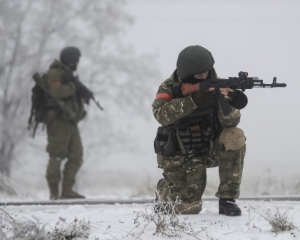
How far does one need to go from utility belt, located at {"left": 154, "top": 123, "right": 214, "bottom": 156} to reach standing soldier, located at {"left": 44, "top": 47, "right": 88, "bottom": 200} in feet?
10.6

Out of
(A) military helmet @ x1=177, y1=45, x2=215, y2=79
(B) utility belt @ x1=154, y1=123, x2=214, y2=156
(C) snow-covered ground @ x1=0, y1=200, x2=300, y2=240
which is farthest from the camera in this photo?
(B) utility belt @ x1=154, y1=123, x2=214, y2=156

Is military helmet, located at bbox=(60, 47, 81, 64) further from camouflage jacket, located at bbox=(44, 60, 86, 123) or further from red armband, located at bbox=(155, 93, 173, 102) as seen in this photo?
red armband, located at bbox=(155, 93, 173, 102)

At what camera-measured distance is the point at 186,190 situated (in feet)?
14.6

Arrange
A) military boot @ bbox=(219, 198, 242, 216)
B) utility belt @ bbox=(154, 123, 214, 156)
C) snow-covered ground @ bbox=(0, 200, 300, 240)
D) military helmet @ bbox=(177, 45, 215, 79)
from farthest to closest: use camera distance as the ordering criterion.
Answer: utility belt @ bbox=(154, 123, 214, 156)
military helmet @ bbox=(177, 45, 215, 79)
military boot @ bbox=(219, 198, 242, 216)
snow-covered ground @ bbox=(0, 200, 300, 240)

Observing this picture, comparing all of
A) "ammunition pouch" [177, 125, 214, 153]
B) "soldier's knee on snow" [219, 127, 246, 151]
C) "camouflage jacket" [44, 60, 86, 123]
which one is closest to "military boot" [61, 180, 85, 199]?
"camouflage jacket" [44, 60, 86, 123]

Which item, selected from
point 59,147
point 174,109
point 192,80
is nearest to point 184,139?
point 174,109

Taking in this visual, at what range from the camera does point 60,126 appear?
7.44 m

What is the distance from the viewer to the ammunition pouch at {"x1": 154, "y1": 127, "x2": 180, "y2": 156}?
4.32 m

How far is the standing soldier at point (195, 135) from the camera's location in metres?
4.08

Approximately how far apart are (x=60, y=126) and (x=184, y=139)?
344 centimetres

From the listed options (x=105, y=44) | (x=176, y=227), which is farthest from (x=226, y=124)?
(x=105, y=44)

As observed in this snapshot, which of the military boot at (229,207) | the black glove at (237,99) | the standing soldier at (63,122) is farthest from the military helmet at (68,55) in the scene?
the military boot at (229,207)

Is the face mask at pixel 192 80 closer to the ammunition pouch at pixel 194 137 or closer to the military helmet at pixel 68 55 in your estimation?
the ammunition pouch at pixel 194 137

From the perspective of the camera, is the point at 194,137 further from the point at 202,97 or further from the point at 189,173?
the point at 202,97
